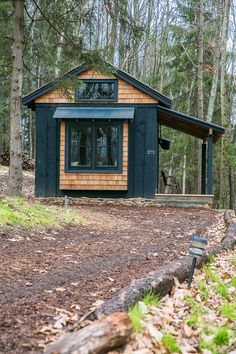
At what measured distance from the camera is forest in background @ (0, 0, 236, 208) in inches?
420

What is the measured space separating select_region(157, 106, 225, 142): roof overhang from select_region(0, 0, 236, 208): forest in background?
6.08 feet

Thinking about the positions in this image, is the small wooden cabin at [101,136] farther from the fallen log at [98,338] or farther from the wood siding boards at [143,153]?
the fallen log at [98,338]

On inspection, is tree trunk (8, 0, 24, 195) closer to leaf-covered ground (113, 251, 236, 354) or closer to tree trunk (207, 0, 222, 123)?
leaf-covered ground (113, 251, 236, 354)

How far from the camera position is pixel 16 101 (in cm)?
993

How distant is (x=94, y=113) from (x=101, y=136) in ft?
2.63

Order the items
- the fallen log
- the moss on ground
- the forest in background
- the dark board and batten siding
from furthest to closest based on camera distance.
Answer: the dark board and batten siding < the forest in background < the moss on ground < the fallen log

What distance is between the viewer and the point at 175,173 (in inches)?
1069

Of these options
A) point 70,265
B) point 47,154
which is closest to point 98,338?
point 70,265

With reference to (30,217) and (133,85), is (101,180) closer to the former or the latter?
(133,85)

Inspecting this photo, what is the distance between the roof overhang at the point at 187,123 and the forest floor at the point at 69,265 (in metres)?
4.87

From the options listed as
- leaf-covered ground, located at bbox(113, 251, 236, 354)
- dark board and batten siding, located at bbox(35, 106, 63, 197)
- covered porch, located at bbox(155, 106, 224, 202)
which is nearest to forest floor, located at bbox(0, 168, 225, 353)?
leaf-covered ground, located at bbox(113, 251, 236, 354)

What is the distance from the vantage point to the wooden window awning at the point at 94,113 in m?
13.5

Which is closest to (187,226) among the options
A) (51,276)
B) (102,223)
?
(102,223)

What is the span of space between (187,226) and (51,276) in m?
5.58
